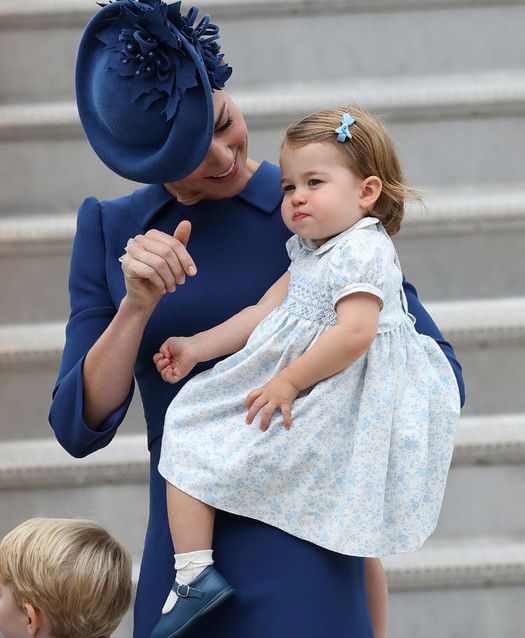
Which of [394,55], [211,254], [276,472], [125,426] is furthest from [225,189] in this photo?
[394,55]

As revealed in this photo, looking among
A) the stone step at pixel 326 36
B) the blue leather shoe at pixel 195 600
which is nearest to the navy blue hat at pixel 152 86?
the blue leather shoe at pixel 195 600

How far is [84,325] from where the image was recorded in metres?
1.47

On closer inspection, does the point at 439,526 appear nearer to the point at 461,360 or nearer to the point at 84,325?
the point at 461,360

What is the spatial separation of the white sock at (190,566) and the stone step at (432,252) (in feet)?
4.28

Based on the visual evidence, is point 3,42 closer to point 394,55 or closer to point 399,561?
point 394,55

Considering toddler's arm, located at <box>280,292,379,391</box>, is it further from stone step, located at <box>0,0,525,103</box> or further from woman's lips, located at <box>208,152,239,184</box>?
stone step, located at <box>0,0,525,103</box>

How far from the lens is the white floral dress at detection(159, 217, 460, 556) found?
1296 mm

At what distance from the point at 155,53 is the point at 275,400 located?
40cm

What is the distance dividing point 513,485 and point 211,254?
1.24 m

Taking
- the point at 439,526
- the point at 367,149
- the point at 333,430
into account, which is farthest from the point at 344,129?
the point at 439,526

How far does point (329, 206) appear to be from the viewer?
1354mm

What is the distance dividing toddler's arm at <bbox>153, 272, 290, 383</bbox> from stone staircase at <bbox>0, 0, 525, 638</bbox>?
3.49ft

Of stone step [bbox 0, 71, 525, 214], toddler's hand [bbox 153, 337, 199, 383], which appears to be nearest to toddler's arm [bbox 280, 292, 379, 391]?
toddler's hand [bbox 153, 337, 199, 383]

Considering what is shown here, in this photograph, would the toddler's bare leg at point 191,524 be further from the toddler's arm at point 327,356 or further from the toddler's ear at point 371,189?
the toddler's ear at point 371,189
